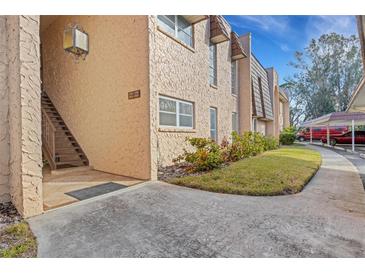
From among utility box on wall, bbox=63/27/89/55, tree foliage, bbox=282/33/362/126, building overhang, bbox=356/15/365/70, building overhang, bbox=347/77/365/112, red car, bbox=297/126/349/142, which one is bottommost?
red car, bbox=297/126/349/142

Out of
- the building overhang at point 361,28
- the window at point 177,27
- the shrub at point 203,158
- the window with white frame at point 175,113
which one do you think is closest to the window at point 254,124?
the window with white frame at point 175,113

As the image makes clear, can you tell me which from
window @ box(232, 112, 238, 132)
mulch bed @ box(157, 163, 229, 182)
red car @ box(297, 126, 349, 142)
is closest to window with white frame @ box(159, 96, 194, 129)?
mulch bed @ box(157, 163, 229, 182)

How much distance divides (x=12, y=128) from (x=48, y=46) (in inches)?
317

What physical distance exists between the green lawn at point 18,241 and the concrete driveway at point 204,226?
0.09 metres

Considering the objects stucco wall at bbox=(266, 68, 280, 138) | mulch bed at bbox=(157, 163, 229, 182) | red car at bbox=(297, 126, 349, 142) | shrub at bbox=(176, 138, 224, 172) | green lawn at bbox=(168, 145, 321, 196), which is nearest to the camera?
green lawn at bbox=(168, 145, 321, 196)

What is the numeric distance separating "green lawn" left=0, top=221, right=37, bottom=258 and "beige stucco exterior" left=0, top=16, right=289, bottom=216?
480mm

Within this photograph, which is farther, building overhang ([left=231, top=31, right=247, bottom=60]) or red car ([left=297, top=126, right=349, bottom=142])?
red car ([left=297, top=126, right=349, bottom=142])

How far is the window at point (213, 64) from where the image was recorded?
1042 cm

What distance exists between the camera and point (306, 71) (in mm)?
29922

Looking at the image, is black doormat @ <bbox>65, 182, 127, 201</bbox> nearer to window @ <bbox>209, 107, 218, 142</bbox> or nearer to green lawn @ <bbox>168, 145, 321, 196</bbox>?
green lawn @ <bbox>168, 145, 321, 196</bbox>

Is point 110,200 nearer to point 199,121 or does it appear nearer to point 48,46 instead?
point 199,121

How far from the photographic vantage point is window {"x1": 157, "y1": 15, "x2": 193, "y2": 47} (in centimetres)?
743

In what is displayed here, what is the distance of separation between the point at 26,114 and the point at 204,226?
10.6 ft

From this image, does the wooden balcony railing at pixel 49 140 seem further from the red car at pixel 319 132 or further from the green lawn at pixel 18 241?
the red car at pixel 319 132
